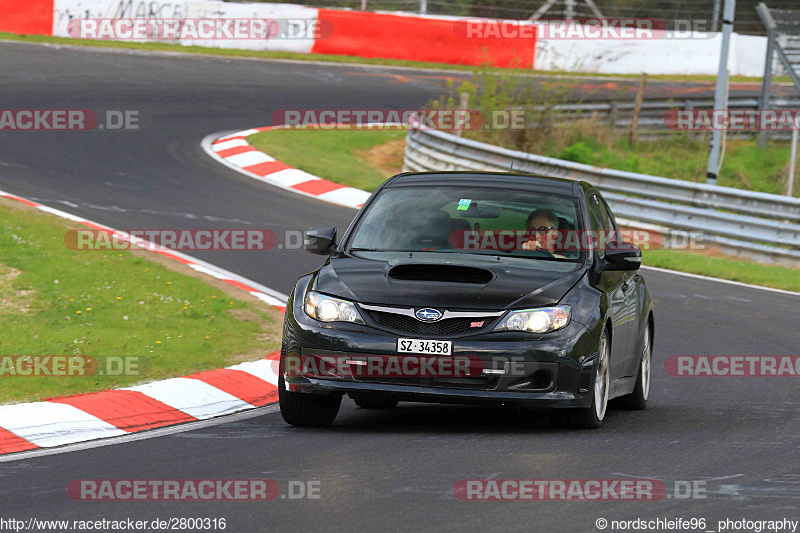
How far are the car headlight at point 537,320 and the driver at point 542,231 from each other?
94cm

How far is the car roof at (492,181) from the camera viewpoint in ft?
28.3

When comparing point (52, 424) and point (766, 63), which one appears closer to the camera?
point (52, 424)

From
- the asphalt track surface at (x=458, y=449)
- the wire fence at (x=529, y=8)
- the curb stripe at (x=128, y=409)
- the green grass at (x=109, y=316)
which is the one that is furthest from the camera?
the wire fence at (x=529, y=8)

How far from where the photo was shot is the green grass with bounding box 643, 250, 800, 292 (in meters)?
16.0

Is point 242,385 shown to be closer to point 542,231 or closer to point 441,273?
point 441,273

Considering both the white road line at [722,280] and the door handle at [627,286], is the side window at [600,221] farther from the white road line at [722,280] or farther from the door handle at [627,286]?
the white road line at [722,280]

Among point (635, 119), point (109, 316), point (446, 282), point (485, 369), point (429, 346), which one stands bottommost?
point (109, 316)

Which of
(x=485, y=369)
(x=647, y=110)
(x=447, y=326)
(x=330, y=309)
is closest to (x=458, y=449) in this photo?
(x=485, y=369)

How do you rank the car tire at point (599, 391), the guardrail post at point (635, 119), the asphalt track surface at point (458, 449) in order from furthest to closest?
the guardrail post at point (635, 119) < the car tire at point (599, 391) < the asphalt track surface at point (458, 449)

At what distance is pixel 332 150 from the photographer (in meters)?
23.7

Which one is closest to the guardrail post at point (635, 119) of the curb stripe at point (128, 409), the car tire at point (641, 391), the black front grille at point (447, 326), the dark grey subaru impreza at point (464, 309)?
the car tire at point (641, 391)

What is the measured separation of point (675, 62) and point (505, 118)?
48.0 ft

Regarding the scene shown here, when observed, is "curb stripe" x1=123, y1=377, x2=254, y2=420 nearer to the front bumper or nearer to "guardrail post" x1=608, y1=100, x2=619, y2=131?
the front bumper

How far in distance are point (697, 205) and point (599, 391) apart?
37.3 feet
